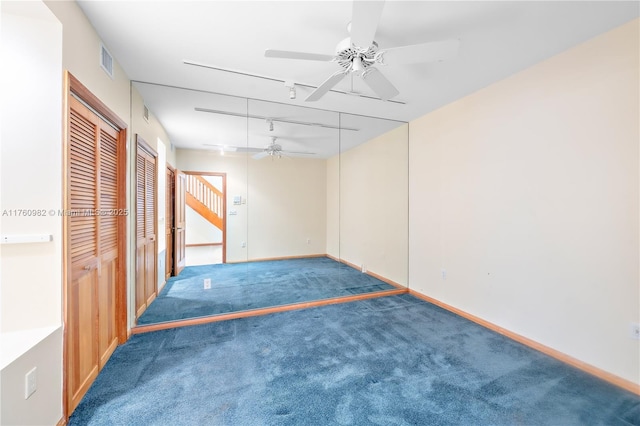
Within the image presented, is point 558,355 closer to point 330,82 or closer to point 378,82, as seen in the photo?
point 378,82

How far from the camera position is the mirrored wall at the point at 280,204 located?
337cm

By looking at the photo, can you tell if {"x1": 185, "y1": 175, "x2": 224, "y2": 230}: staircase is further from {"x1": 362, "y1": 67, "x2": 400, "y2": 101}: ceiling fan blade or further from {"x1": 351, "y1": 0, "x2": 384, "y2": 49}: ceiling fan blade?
{"x1": 351, "y1": 0, "x2": 384, "y2": 49}: ceiling fan blade

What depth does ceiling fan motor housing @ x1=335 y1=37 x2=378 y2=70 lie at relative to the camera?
1718 millimetres

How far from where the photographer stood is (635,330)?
1.85 m

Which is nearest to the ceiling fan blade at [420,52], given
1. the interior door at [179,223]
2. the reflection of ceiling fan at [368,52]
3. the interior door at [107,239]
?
the reflection of ceiling fan at [368,52]

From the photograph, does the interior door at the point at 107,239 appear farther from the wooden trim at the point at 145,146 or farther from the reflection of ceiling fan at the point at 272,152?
the reflection of ceiling fan at the point at 272,152

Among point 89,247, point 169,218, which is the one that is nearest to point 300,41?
point 89,247

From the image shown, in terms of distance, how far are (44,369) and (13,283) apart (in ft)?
1.62

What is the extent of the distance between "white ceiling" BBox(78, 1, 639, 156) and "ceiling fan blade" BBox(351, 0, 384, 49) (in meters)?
0.32

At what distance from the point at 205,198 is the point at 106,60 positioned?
83.6 inches

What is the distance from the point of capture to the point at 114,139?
2.33 meters

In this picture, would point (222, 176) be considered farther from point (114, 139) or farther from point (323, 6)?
point (323, 6)

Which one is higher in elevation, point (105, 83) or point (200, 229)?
point (105, 83)

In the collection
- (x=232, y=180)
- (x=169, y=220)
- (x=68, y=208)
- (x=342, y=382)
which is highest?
(x=232, y=180)
